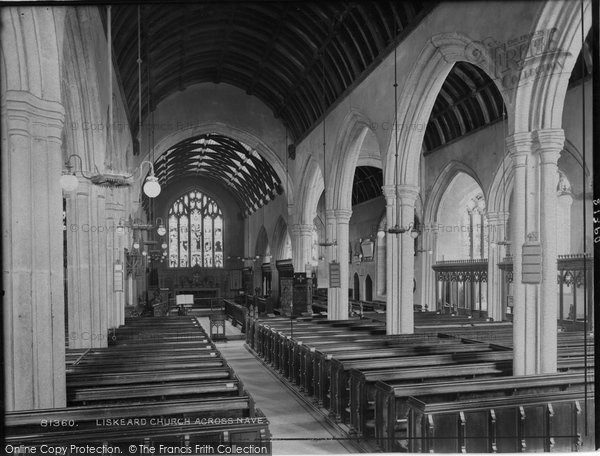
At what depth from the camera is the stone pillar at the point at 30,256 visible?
16.7 ft

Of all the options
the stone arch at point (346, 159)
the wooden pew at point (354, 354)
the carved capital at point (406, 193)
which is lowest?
the wooden pew at point (354, 354)

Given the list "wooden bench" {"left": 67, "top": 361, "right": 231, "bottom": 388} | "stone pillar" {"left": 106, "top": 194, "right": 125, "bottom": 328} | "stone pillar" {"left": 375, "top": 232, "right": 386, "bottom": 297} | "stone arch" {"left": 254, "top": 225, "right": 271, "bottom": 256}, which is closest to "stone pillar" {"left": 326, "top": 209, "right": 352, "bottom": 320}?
"stone pillar" {"left": 106, "top": 194, "right": 125, "bottom": 328}

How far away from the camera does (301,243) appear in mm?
20078

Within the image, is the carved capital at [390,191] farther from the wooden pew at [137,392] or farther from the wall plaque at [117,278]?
the wooden pew at [137,392]

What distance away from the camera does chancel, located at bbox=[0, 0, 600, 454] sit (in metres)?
5.10

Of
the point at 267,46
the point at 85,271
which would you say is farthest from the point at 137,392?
the point at 267,46

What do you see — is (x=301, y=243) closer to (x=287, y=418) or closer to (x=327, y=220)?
(x=327, y=220)

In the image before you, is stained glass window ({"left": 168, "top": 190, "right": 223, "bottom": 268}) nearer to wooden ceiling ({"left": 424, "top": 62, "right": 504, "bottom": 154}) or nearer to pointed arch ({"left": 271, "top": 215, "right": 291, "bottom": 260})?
pointed arch ({"left": 271, "top": 215, "right": 291, "bottom": 260})

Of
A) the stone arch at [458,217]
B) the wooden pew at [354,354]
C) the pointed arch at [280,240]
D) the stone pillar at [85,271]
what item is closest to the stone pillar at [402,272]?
the wooden pew at [354,354]

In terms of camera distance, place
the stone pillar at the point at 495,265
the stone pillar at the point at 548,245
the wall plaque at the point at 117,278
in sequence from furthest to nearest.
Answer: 1. the stone pillar at the point at 495,265
2. the wall plaque at the point at 117,278
3. the stone pillar at the point at 548,245

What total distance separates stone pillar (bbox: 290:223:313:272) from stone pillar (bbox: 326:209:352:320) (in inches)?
183

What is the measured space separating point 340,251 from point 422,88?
18.7 ft

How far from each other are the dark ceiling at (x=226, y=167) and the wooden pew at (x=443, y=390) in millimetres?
16905

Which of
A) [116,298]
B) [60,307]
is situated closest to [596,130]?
[60,307]
